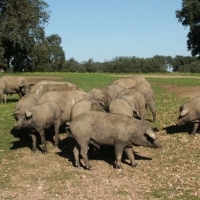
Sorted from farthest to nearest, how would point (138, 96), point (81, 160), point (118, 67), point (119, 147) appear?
point (118, 67), point (138, 96), point (81, 160), point (119, 147)

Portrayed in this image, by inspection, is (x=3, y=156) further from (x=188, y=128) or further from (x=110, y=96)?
(x=188, y=128)

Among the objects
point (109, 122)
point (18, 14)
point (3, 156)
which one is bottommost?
point (3, 156)

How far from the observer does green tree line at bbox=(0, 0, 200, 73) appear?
116 feet

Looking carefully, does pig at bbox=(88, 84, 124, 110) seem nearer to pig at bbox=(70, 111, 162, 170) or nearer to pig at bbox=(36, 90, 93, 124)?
pig at bbox=(36, 90, 93, 124)

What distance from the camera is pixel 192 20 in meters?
51.3

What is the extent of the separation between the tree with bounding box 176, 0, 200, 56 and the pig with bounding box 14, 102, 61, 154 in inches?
1692

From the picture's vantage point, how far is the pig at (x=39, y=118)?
1069cm

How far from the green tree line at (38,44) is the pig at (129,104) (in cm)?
2359

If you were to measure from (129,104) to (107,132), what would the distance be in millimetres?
2611

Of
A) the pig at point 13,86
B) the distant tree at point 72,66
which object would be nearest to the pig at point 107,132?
the pig at point 13,86

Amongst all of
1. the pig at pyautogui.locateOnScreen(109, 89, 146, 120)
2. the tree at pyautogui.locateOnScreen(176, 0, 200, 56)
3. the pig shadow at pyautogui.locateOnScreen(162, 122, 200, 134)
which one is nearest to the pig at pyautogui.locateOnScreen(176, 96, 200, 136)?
the pig shadow at pyautogui.locateOnScreen(162, 122, 200, 134)

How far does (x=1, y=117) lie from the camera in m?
15.5

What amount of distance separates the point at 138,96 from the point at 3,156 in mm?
5119

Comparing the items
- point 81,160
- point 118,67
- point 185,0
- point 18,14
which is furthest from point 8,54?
point 81,160
